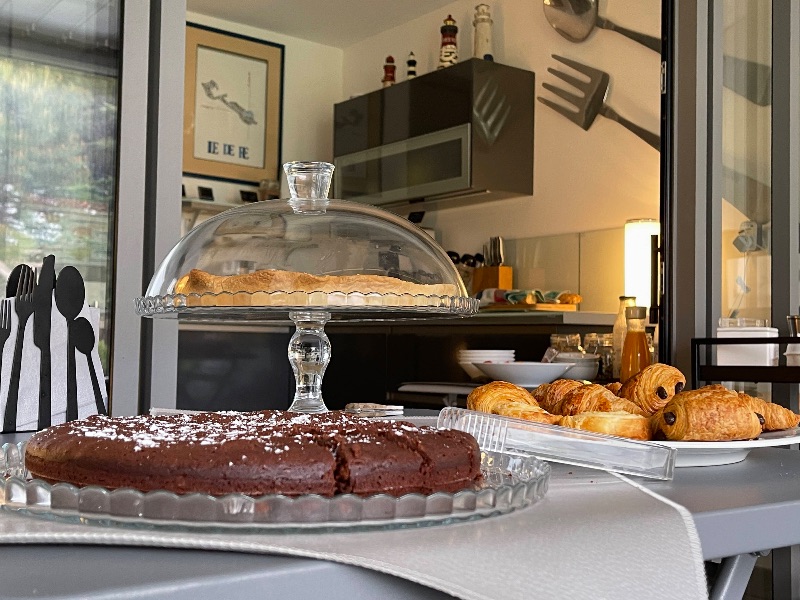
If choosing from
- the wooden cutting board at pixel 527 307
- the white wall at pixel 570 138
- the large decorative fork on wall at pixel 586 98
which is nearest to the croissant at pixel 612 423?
the wooden cutting board at pixel 527 307

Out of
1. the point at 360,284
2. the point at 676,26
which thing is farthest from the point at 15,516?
the point at 676,26

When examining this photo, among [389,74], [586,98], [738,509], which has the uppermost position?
[389,74]

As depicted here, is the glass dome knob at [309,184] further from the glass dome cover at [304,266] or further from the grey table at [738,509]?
the grey table at [738,509]

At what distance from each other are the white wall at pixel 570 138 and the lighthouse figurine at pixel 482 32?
3.7 inches

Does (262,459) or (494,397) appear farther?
(494,397)

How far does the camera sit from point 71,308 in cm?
114

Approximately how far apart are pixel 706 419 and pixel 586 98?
146 inches

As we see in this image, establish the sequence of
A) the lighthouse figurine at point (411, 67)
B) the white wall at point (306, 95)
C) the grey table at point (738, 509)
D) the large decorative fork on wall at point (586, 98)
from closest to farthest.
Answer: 1. the grey table at point (738, 509)
2. the large decorative fork on wall at point (586, 98)
3. the lighthouse figurine at point (411, 67)
4. the white wall at point (306, 95)

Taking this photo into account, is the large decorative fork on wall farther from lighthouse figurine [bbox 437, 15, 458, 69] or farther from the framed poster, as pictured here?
the framed poster

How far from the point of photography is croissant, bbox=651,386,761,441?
858 mm

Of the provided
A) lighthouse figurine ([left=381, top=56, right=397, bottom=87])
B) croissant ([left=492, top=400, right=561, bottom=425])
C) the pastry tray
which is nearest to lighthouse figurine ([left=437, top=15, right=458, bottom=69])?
lighthouse figurine ([left=381, top=56, right=397, bottom=87])

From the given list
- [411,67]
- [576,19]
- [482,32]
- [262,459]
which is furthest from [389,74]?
[262,459]

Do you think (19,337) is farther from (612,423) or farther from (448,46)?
(448,46)

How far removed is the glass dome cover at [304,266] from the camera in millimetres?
1007
